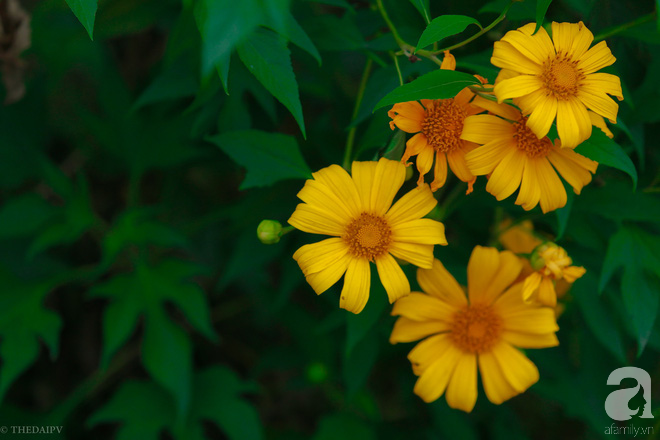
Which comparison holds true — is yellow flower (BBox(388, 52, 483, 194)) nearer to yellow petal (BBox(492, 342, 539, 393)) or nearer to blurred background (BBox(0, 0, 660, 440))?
blurred background (BBox(0, 0, 660, 440))

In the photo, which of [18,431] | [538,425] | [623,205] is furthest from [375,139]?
[538,425]

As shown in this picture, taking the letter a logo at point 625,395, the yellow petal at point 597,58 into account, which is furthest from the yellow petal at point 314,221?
the letter a logo at point 625,395

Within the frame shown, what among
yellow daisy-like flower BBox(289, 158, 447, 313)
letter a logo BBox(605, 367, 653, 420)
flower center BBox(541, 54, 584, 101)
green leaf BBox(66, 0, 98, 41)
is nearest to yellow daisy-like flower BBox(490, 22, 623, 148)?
flower center BBox(541, 54, 584, 101)

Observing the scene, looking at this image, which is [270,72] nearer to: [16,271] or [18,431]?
[16,271]

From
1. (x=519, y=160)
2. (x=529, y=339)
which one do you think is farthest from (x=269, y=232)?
(x=529, y=339)

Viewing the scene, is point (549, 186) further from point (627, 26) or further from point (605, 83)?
point (627, 26)

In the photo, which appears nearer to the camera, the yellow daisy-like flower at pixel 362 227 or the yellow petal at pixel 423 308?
the yellow daisy-like flower at pixel 362 227

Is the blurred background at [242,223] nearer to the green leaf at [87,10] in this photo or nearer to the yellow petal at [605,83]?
the green leaf at [87,10]
